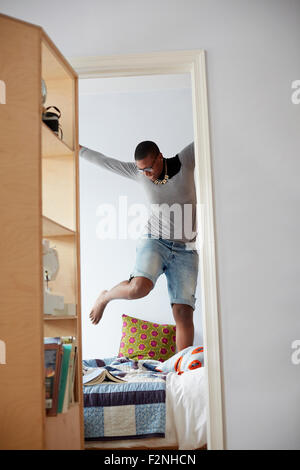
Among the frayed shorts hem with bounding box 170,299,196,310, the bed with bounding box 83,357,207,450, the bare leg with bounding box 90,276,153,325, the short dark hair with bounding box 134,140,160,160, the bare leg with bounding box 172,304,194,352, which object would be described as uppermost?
the short dark hair with bounding box 134,140,160,160

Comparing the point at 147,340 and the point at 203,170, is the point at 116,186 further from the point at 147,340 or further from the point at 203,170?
the point at 203,170

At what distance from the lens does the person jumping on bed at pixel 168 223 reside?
13.6 feet

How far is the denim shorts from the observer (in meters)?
4.16

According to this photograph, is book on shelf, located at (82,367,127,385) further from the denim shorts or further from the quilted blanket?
→ the denim shorts

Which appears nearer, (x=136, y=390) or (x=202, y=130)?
(x=202, y=130)

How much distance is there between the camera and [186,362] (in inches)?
119

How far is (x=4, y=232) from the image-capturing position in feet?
6.13

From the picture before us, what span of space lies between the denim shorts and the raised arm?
0.59m

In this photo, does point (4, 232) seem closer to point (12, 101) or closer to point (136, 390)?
point (12, 101)

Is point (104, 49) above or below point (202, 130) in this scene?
above

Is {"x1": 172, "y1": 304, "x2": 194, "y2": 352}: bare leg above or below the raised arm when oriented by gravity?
below

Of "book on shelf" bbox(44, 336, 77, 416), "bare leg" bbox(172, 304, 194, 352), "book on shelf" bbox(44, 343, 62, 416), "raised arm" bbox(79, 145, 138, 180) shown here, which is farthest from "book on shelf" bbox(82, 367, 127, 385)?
"raised arm" bbox(79, 145, 138, 180)
